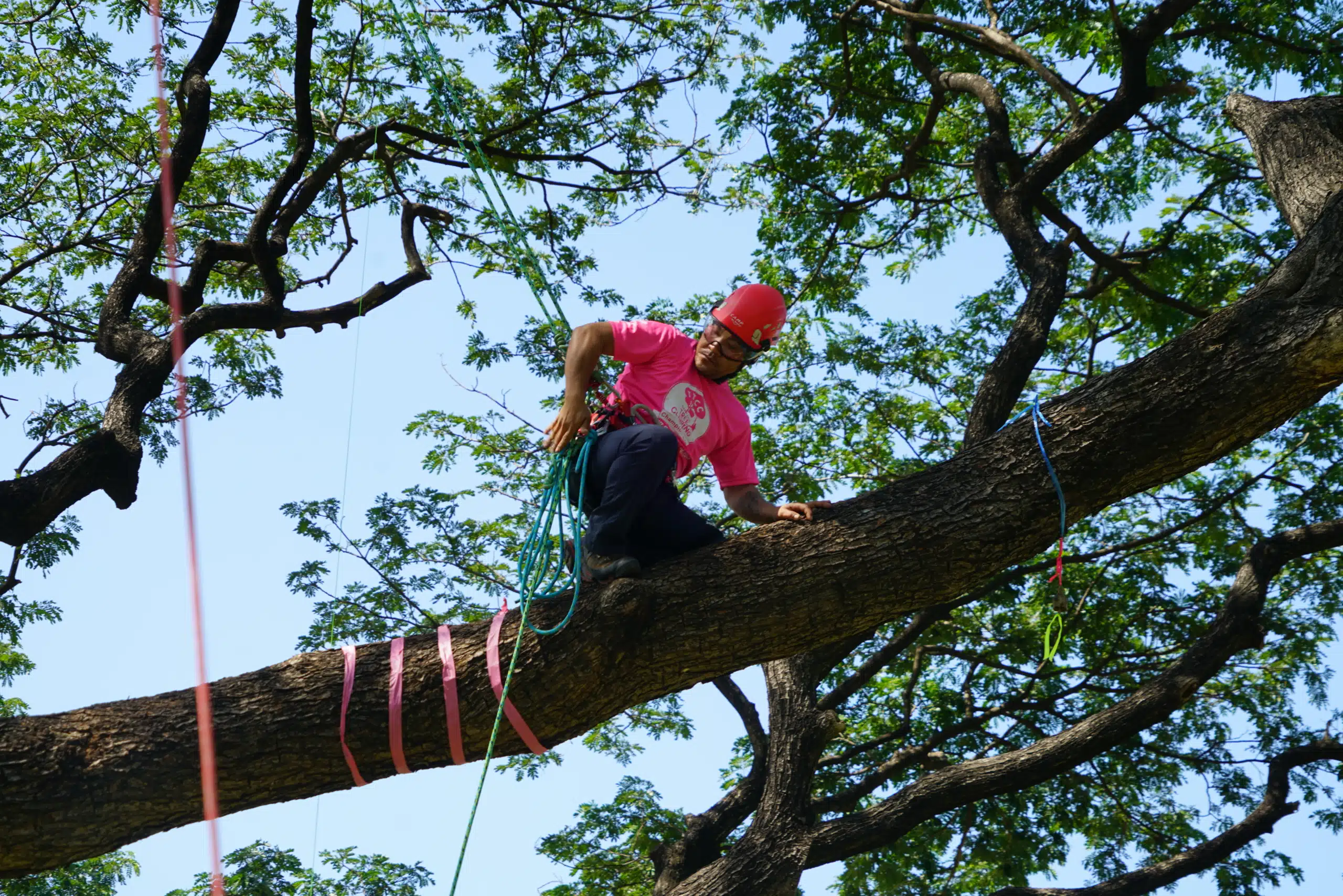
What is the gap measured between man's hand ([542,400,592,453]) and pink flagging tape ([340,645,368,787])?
0.82 meters

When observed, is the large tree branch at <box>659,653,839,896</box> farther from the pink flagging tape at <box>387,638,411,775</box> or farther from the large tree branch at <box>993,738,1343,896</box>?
the pink flagging tape at <box>387,638,411,775</box>

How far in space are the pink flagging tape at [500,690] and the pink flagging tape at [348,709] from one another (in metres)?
0.34

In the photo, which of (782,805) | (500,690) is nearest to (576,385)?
(500,690)

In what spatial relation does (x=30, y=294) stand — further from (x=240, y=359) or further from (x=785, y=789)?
(x=785, y=789)

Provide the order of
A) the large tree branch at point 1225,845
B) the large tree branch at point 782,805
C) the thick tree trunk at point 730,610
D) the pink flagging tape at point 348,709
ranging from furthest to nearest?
the large tree branch at point 1225,845, the large tree branch at point 782,805, the pink flagging tape at point 348,709, the thick tree trunk at point 730,610

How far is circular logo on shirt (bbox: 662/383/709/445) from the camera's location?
12.5 feet

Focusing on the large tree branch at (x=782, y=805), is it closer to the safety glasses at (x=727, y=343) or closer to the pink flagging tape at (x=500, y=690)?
the safety glasses at (x=727, y=343)

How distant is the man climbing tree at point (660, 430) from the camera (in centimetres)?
349

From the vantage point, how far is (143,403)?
17.5ft

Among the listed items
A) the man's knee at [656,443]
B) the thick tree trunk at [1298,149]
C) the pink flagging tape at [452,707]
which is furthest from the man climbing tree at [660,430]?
the thick tree trunk at [1298,149]

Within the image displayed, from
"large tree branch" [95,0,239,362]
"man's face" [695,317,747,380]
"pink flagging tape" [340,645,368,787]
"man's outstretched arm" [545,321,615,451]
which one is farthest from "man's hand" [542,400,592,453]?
"large tree branch" [95,0,239,362]

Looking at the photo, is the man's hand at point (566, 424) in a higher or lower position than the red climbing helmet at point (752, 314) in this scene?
lower

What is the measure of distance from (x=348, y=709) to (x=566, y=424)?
99cm

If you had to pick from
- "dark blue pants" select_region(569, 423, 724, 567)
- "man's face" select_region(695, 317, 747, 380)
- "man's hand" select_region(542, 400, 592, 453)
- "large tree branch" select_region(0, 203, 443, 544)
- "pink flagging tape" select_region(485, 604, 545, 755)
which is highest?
"large tree branch" select_region(0, 203, 443, 544)
